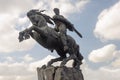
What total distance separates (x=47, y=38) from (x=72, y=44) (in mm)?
1185

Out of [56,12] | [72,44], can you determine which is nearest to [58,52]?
[72,44]

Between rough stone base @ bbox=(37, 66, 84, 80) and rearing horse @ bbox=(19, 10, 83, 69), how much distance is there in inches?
13.7

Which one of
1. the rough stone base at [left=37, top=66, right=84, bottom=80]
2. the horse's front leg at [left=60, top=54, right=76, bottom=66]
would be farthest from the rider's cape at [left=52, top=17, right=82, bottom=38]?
the rough stone base at [left=37, top=66, right=84, bottom=80]

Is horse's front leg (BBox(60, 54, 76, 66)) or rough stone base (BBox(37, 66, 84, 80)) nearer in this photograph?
rough stone base (BBox(37, 66, 84, 80))

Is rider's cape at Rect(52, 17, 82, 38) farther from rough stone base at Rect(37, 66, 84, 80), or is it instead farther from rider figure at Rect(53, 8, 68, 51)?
rough stone base at Rect(37, 66, 84, 80)

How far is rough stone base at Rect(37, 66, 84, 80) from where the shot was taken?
13.2m

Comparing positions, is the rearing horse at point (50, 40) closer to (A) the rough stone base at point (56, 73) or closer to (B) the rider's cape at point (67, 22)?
(A) the rough stone base at point (56, 73)

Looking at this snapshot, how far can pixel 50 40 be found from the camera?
13.3 m

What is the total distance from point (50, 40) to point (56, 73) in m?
1.24

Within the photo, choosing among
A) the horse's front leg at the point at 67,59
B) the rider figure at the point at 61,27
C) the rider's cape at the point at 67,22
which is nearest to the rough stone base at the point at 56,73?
the horse's front leg at the point at 67,59

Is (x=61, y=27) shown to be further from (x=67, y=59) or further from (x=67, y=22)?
(x=67, y=59)

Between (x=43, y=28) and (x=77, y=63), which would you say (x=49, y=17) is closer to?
Result: (x=43, y=28)

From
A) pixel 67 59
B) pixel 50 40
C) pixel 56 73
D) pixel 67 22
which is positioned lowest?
pixel 56 73

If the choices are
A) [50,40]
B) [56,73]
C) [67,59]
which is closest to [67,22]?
[50,40]
